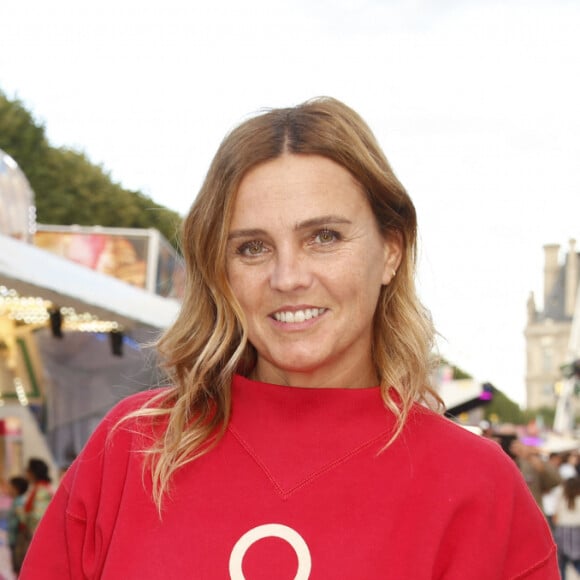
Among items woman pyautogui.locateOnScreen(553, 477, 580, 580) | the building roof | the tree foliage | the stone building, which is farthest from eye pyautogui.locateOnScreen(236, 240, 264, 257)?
the building roof

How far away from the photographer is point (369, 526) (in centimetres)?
172

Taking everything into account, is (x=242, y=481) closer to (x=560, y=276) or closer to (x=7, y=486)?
(x=7, y=486)

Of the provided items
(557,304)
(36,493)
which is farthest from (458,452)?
(557,304)

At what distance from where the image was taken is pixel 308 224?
5.82ft

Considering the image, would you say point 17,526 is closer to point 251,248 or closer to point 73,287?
point 73,287

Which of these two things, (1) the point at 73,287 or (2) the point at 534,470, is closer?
(1) the point at 73,287

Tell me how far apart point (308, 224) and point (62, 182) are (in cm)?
3507

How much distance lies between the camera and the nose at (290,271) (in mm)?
1760

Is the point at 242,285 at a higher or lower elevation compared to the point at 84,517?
higher

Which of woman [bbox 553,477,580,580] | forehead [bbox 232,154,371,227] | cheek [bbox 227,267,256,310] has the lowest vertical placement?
woman [bbox 553,477,580,580]

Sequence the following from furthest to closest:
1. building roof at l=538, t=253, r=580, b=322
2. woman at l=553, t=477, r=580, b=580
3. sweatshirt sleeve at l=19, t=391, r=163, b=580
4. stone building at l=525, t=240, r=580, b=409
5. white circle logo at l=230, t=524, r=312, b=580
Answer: building roof at l=538, t=253, r=580, b=322
stone building at l=525, t=240, r=580, b=409
woman at l=553, t=477, r=580, b=580
sweatshirt sleeve at l=19, t=391, r=163, b=580
white circle logo at l=230, t=524, r=312, b=580

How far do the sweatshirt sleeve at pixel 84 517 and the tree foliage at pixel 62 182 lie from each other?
3086 cm

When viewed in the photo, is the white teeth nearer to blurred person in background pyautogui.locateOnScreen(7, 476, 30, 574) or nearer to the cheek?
the cheek

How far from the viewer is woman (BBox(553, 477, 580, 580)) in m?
9.20
